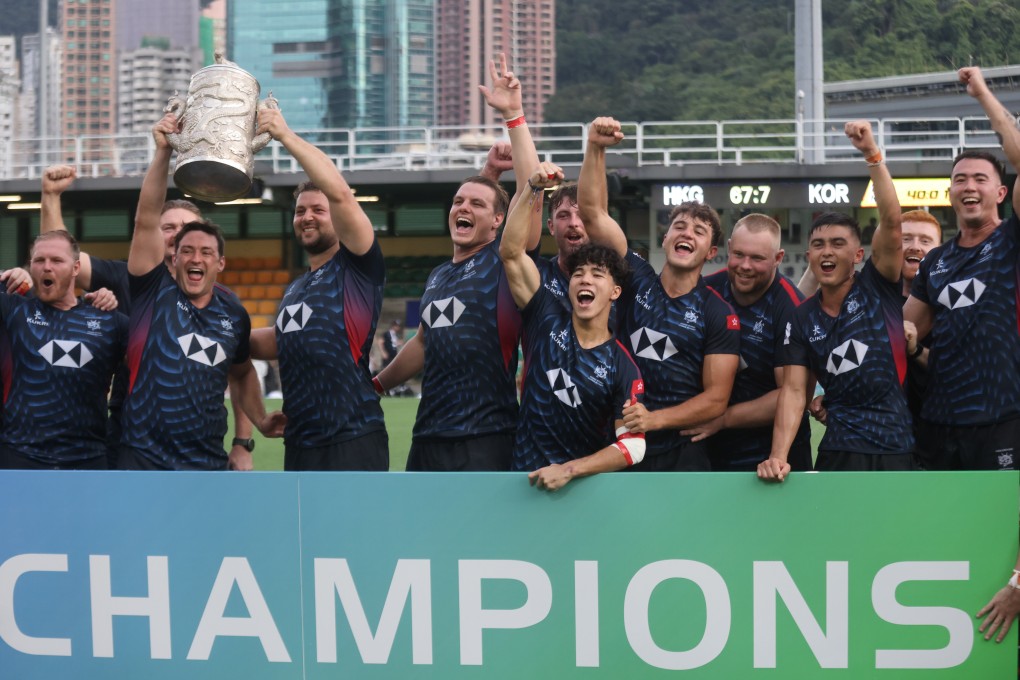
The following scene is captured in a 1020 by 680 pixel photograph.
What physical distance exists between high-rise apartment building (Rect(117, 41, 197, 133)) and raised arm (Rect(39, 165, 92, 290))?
68.0 meters

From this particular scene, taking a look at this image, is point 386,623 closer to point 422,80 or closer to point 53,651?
point 53,651

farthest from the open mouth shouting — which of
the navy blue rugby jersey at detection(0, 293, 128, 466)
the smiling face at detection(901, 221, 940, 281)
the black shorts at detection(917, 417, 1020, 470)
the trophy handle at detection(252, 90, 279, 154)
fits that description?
the navy blue rugby jersey at detection(0, 293, 128, 466)

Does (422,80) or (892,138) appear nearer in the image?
(892,138)

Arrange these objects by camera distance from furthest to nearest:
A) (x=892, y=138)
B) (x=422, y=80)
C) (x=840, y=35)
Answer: (x=422, y=80) → (x=840, y=35) → (x=892, y=138)

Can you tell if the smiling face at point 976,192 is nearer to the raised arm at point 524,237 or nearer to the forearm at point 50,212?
the raised arm at point 524,237

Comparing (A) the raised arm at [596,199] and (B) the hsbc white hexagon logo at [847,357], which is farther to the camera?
(A) the raised arm at [596,199]

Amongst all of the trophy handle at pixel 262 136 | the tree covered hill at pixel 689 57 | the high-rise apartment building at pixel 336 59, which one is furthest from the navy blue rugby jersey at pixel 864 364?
the high-rise apartment building at pixel 336 59

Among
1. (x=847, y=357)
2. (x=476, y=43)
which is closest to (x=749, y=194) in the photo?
(x=847, y=357)

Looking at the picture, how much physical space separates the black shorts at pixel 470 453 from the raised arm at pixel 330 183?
3.11 ft

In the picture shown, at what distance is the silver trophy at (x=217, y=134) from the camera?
4.77 meters

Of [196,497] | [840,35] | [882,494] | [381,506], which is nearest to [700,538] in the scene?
[882,494]

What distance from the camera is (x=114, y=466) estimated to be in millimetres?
5508

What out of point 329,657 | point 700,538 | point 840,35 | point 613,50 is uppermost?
point 613,50

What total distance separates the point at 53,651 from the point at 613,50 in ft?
183
